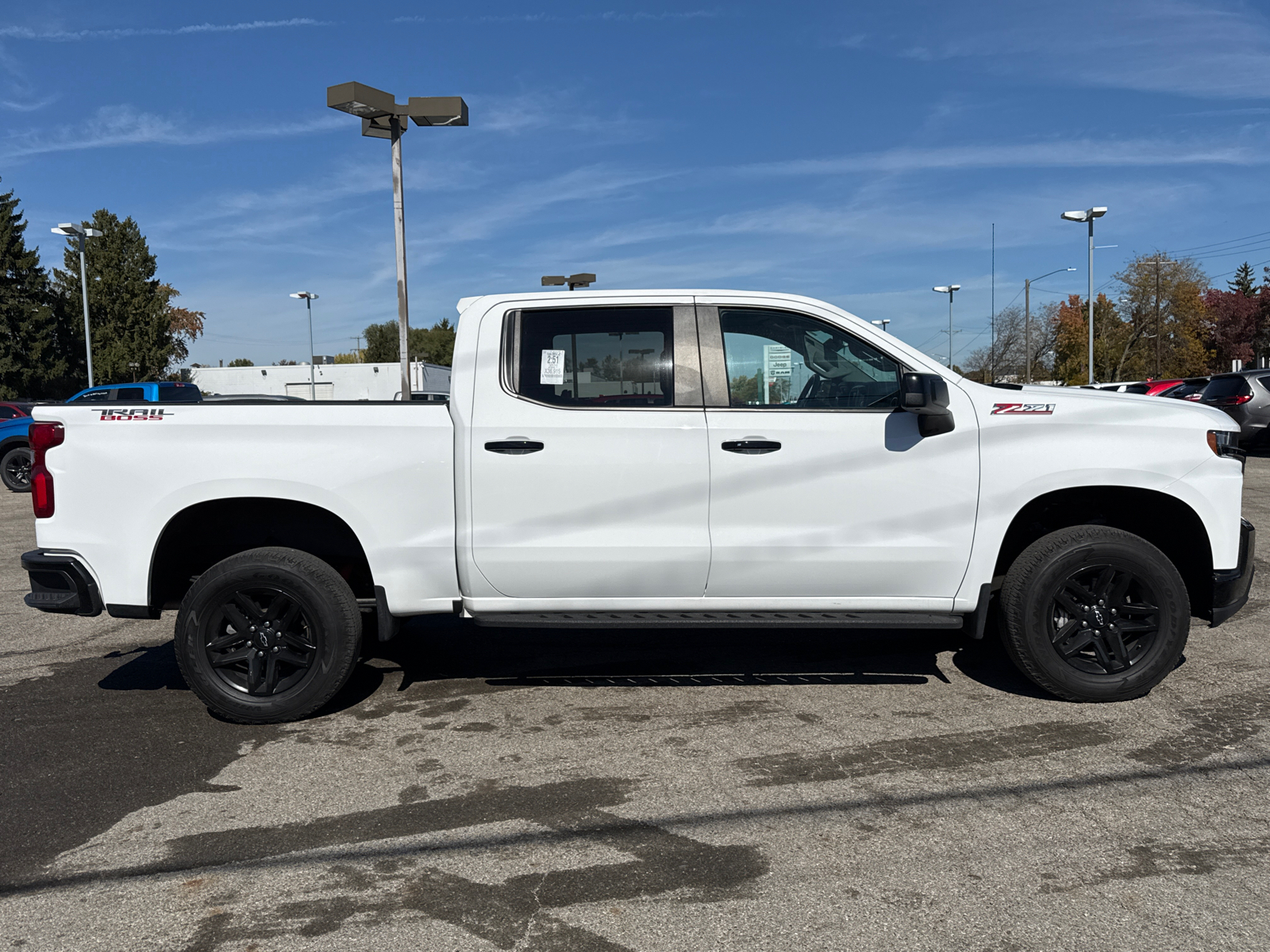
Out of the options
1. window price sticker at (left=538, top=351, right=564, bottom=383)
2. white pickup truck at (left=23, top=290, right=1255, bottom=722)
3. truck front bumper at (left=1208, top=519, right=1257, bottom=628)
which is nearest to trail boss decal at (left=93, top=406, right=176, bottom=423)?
white pickup truck at (left=23, top=290, right=1255, bottom=722)

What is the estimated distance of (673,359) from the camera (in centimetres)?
461

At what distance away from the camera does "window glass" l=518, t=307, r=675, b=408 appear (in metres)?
4.59

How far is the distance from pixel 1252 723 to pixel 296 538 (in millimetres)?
4689

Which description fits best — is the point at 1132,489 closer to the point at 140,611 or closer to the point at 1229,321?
the point at 140,611

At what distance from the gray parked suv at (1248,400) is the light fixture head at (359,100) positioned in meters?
15.4

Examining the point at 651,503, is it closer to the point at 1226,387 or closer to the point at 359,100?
the point at 359,100

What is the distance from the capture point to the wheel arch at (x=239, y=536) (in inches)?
183

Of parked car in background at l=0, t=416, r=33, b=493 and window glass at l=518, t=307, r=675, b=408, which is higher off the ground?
window glass at l=518, t=307, r=675, b=408

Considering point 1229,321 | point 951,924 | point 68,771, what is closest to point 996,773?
point 951,924

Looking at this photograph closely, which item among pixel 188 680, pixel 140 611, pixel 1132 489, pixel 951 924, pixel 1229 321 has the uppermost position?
pixel 1229 321

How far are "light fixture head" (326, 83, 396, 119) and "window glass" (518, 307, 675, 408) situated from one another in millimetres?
9632

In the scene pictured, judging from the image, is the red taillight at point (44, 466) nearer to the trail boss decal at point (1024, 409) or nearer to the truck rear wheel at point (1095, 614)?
the trail boss decal at point (1024, 409)

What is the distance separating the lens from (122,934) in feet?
9.15

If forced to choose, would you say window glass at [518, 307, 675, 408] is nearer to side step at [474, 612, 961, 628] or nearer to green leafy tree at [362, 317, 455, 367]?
side step at [474, 612, 961, 628]
